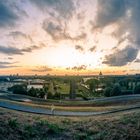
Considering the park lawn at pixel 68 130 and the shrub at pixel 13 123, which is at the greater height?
the shrub at pixel 13 123

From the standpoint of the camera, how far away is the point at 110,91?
90.9m

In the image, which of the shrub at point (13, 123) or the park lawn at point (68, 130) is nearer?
the park lawn at point (68, 130)

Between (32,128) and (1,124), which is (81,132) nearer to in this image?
(32,128)

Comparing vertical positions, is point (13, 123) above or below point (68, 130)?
above

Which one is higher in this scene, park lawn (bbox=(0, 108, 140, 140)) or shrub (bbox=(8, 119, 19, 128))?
shrub (bbox=(8, 119, 19, 128))

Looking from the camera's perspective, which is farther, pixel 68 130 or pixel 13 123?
pixel 68 130

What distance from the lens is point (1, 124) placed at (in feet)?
71.7

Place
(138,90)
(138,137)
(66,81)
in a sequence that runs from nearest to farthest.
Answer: (138,137) → (138,90) → (66,81)

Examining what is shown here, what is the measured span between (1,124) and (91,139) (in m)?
6.43

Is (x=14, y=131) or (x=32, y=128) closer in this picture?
(x=14, y=131)

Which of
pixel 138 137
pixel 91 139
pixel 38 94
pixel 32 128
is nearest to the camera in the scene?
pixel 138 137

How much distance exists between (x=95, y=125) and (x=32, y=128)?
5.42 m

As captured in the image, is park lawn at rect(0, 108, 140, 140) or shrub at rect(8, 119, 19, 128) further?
shrub at rect(8, 119, 19, 128)

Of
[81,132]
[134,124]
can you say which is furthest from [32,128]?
[134,124]
